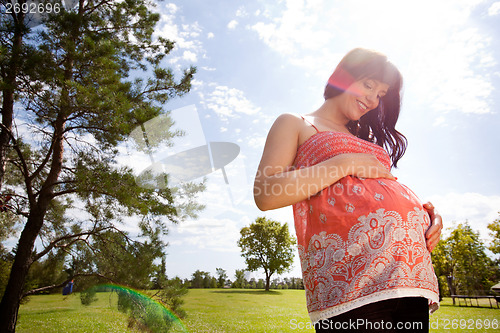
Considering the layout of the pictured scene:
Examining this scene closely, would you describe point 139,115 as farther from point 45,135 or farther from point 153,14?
point 153,14

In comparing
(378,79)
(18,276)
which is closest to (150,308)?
(18,276)

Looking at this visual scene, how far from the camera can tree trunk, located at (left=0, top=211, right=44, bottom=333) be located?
18.1 feet

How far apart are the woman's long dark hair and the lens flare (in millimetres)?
5011

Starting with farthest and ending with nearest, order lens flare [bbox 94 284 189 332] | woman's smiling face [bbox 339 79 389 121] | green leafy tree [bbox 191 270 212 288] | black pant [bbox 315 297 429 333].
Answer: green leafy tree [bbox 191 270 212 288] → lens flare [bbox 94 284 189 332] → woman's smiling face [bbox 339 79 389 121] → black pant [bbox 315 297 429 333]

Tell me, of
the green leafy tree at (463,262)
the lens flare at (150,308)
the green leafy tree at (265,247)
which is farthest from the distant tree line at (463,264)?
the lens flare at (150,308)

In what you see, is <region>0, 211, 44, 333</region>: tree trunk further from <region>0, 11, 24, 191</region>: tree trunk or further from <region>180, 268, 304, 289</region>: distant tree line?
<region>180, 268, 304, 289</region>: distant tree line

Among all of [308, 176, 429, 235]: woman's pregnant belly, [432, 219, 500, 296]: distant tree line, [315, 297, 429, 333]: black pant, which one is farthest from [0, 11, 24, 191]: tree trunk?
[432, 219, 500, 296]: distant tree line

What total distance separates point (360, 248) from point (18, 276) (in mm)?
7337

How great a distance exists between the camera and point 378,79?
48.6 inches

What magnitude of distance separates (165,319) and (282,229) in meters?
34.9

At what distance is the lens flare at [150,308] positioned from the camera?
4.99m

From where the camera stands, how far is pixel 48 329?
10891 millimetres

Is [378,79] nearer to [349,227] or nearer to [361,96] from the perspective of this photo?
[361,96]

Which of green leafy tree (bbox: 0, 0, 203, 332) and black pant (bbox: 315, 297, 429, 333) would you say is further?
green leafy tree (bbox: 0, 0, 203, 332)
